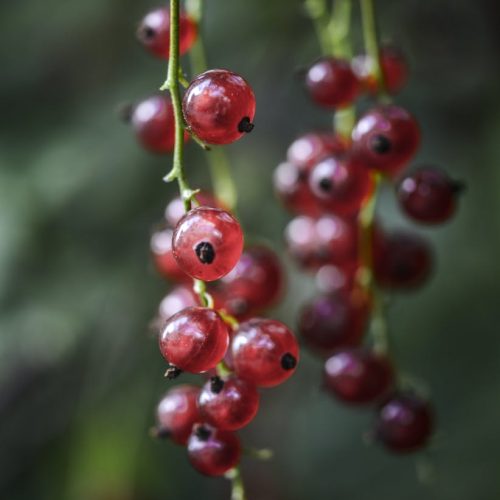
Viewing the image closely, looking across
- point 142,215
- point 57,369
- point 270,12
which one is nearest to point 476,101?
point 270,12

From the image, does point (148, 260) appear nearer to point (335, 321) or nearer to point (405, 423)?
point (335, 321)

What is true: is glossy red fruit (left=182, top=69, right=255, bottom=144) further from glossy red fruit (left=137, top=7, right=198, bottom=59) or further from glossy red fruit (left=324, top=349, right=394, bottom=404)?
glossy red fruit (left=324, top=349, right=394, bottom=404)

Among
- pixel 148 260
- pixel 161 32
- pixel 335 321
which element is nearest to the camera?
pixel 161 32

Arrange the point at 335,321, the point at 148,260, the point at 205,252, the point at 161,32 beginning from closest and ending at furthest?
the point at 205,252, the point at 161,32, the point at 335,321, the point at 148,260

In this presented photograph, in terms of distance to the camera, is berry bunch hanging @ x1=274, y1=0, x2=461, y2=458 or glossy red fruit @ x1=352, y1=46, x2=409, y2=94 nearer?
berry bunch hanging @ x1=274, y1=0, x2=461, y2=458

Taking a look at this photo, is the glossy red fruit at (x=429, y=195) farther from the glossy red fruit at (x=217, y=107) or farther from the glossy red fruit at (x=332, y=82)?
the glossy red fruit at (x=217, y=107)

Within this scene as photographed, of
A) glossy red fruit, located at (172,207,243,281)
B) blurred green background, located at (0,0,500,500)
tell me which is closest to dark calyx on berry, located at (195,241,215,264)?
glossy red fruit, located at (172,207,243,281)

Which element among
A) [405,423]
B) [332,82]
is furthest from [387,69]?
[405,423]
